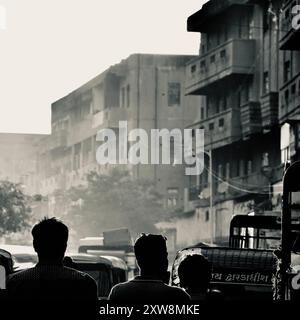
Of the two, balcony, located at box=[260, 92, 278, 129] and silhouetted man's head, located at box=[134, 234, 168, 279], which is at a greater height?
balcony, located at box=[260, 92, 278, 129]

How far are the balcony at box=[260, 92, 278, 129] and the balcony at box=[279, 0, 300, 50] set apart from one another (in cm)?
567

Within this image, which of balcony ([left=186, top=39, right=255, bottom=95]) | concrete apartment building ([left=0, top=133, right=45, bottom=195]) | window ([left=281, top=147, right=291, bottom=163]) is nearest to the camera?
window ([left=281, top=147, right=291, bottom=163])

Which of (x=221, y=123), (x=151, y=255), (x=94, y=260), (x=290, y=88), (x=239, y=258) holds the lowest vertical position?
(x=94, y=260)

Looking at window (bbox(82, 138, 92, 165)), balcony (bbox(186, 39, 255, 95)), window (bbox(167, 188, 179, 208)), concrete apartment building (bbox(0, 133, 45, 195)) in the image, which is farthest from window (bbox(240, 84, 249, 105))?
concrete apartment building (bbox(0, 133, 45, 195))

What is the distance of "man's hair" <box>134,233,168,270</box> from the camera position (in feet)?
26.6

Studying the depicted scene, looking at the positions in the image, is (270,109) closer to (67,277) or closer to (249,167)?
(249,167)

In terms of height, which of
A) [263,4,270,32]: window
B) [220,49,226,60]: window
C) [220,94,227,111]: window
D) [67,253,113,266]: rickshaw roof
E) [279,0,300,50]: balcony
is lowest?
[67,253,113,266]: rickshaw roof

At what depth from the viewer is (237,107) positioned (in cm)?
8106

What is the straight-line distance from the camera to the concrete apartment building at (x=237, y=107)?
70.8 metres

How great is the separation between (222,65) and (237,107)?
279 centimetres

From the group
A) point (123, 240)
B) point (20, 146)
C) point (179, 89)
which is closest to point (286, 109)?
point (123, 240)

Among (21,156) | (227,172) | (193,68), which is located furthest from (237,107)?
(21,156)

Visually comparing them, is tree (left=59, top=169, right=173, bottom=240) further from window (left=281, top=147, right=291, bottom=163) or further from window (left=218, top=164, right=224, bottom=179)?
window (left=281, top=147, right=291, bottom=163)
